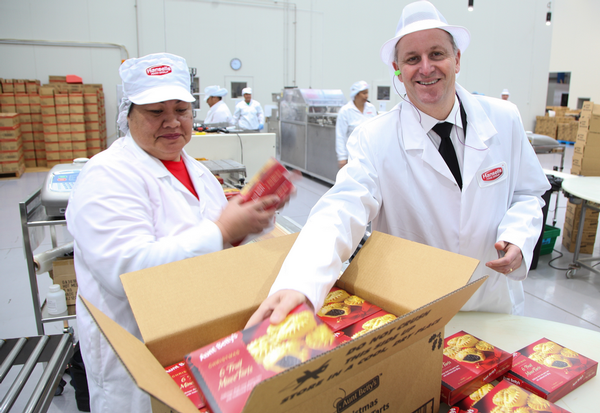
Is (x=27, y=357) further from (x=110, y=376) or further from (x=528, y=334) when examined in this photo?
(x=528, y=334)

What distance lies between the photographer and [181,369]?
2.39 feet

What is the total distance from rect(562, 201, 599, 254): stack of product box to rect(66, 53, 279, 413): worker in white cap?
4029 mm

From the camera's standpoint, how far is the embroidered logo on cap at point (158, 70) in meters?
1.26

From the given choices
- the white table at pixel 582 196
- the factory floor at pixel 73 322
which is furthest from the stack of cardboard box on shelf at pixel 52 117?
the white table at pixel 582 196

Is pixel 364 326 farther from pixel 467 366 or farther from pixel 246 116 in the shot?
pixel 246 116

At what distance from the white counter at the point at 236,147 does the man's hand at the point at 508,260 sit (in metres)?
3.34

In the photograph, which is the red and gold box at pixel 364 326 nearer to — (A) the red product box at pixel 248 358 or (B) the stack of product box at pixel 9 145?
(A) the red product box at pixel 248 358

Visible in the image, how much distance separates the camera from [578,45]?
13.8m

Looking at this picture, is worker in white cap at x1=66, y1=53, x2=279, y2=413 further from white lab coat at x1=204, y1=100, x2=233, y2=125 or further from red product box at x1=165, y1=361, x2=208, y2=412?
white lab coat at x1=204, y1=100, x2=233, y2=125

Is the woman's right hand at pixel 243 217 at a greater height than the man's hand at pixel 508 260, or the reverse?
the woman's right hand at pixel 243 217

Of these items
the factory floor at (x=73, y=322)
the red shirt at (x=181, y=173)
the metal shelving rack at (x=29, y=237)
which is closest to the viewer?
the red shirt at (x=181, y=173)

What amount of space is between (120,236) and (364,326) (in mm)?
689

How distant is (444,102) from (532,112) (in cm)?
1464

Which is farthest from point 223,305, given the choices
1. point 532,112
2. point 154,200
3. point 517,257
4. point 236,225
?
point 532,112
